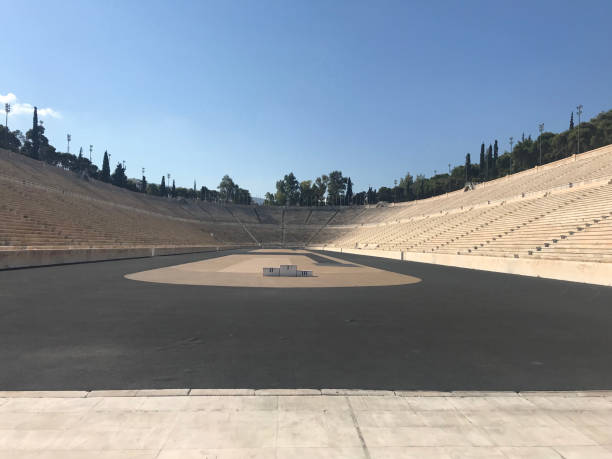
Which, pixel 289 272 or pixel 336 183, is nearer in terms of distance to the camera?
pixel 289 272

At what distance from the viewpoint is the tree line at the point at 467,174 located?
6619 centimetres

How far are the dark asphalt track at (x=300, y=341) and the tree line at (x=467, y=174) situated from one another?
6059cm

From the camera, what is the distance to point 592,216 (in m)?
21.7

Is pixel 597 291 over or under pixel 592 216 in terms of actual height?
under

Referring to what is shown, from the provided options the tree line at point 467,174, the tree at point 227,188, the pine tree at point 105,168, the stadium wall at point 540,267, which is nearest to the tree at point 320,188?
the tree line at point 467,174

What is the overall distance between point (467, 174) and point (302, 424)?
9470 cm

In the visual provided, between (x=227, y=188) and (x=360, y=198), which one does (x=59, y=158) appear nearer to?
(x=227, y=188)

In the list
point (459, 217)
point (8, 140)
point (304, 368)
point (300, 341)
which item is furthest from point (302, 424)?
point (8, 140)

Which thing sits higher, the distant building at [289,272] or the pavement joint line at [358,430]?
the pavement joint line at [358,430]

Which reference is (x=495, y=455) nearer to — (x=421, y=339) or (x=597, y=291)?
(x=421, y=339)

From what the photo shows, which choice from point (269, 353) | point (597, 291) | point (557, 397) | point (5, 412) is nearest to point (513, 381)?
point (557, 397)

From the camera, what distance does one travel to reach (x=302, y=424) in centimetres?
341

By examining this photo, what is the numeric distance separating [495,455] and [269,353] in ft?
11.6

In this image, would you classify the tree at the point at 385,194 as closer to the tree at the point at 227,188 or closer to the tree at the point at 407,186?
the tree at the point at 407,186
